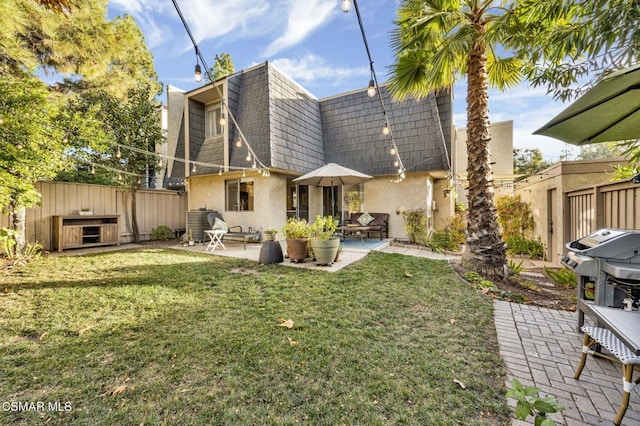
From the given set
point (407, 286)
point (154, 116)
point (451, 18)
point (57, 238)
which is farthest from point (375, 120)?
point (57, 238)

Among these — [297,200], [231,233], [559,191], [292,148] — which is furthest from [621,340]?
[297,200]

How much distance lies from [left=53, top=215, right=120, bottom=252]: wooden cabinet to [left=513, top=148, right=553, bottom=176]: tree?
2733 cm

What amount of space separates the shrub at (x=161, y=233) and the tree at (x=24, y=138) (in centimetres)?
420

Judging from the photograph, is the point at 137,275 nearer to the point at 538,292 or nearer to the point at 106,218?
the point at 106,218

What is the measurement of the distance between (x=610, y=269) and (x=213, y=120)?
→ 36.9 feet

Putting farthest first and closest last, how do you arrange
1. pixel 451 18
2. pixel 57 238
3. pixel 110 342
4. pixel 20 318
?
pixel 57 238, pixel 451 18, pixel 20 318, pixel 110 342

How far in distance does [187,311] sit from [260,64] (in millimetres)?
8684

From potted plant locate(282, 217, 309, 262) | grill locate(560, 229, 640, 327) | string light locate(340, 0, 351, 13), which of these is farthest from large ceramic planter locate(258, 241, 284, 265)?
grill locate(560, 229, 640, 327)

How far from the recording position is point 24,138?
543 cm

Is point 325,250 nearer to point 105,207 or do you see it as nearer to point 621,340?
point 621,340

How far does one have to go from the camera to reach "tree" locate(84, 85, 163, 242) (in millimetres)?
9344

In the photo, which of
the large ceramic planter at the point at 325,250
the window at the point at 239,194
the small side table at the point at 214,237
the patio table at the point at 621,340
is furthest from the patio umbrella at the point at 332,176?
the patio table at the point at 621,340

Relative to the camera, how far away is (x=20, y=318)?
313 centimetres

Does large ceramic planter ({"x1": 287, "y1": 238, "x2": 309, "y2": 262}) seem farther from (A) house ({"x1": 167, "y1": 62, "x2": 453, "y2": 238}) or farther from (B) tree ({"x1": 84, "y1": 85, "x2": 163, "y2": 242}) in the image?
(B) tree ({"x1": 84, "y1": 85, "x2": 163, "y2": 242})
